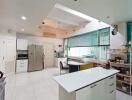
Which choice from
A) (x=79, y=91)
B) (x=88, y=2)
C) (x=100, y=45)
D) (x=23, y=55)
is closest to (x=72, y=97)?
(x=79, y=91)

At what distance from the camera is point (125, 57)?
13.5 ft

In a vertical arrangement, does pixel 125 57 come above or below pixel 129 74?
above

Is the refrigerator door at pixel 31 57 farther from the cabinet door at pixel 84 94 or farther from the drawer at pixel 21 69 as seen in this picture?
the cabinet door at pixel 84 94

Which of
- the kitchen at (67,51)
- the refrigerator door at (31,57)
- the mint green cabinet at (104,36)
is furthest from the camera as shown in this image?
the refrigerator door at (31,57)

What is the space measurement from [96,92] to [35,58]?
590 centimetres

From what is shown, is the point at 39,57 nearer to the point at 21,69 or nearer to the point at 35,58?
the point at 35,58

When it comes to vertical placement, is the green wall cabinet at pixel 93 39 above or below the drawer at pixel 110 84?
above

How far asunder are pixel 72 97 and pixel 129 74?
111 inches

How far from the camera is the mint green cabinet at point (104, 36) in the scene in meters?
5.07

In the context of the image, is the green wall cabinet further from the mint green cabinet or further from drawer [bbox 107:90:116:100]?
drawer [bbox 107:90:116:100]

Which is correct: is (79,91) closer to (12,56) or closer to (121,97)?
(121,97)

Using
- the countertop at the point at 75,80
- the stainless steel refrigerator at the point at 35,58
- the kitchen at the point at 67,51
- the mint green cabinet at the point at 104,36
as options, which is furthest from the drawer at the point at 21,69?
the countertop at the point at 75,80

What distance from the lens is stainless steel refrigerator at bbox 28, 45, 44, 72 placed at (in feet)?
23.3

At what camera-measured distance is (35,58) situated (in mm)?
7348
